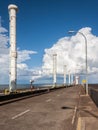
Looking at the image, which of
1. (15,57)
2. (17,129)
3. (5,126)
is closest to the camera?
(17,129)

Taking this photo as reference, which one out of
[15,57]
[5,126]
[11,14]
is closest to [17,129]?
[5,126]

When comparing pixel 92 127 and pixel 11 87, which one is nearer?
pixel 92 127

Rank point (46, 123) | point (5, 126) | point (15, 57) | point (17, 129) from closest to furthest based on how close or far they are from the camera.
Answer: point (17, 129) → point (5, 126) → point (46, 123) → point (15, 57)

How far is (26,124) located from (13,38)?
4526 centimetres

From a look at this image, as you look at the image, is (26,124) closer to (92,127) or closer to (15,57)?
(92,127)

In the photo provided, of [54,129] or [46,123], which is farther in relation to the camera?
[46,123]

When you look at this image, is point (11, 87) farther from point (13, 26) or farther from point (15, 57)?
point (13, 26)

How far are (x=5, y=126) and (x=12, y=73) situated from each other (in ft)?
145

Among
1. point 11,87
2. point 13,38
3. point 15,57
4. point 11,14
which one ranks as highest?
point 11,14

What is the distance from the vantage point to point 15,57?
55281 millimetres

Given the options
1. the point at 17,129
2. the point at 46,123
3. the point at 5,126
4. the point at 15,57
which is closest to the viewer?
the point at 17,129

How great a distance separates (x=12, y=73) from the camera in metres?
55.9

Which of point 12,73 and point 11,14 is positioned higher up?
point 11,14

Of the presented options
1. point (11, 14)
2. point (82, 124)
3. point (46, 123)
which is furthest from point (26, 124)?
point (11, 14)
